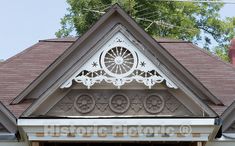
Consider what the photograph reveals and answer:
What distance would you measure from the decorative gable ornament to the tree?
14.8 meters

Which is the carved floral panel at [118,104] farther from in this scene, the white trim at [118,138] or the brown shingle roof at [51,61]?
the brown shingle roof at [51,61]

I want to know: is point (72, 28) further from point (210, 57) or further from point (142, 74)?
point (142, 74)

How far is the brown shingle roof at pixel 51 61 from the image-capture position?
486 inches

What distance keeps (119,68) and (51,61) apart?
3870mm

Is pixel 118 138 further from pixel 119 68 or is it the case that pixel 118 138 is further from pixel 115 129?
pixel 119 68

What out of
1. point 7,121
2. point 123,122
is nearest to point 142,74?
point 123,122

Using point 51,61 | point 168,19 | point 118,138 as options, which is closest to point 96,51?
point 118,138

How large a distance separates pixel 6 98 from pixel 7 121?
39.8 inches

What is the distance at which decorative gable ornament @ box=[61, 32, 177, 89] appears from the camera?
35.8 feet

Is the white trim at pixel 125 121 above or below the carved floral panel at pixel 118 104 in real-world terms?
below

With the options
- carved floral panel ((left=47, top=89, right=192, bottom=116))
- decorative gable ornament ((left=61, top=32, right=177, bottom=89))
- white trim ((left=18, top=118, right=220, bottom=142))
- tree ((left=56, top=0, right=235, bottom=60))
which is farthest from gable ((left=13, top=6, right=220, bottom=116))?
tree ((left=56, top=0, right=235, bottom=60))

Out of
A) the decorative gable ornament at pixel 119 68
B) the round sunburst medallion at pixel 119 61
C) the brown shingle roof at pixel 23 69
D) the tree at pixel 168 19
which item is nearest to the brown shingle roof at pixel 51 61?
the brown shingle roof at pixel 23 69

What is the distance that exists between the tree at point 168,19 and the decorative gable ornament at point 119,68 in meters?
14.8

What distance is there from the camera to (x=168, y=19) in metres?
32.1
